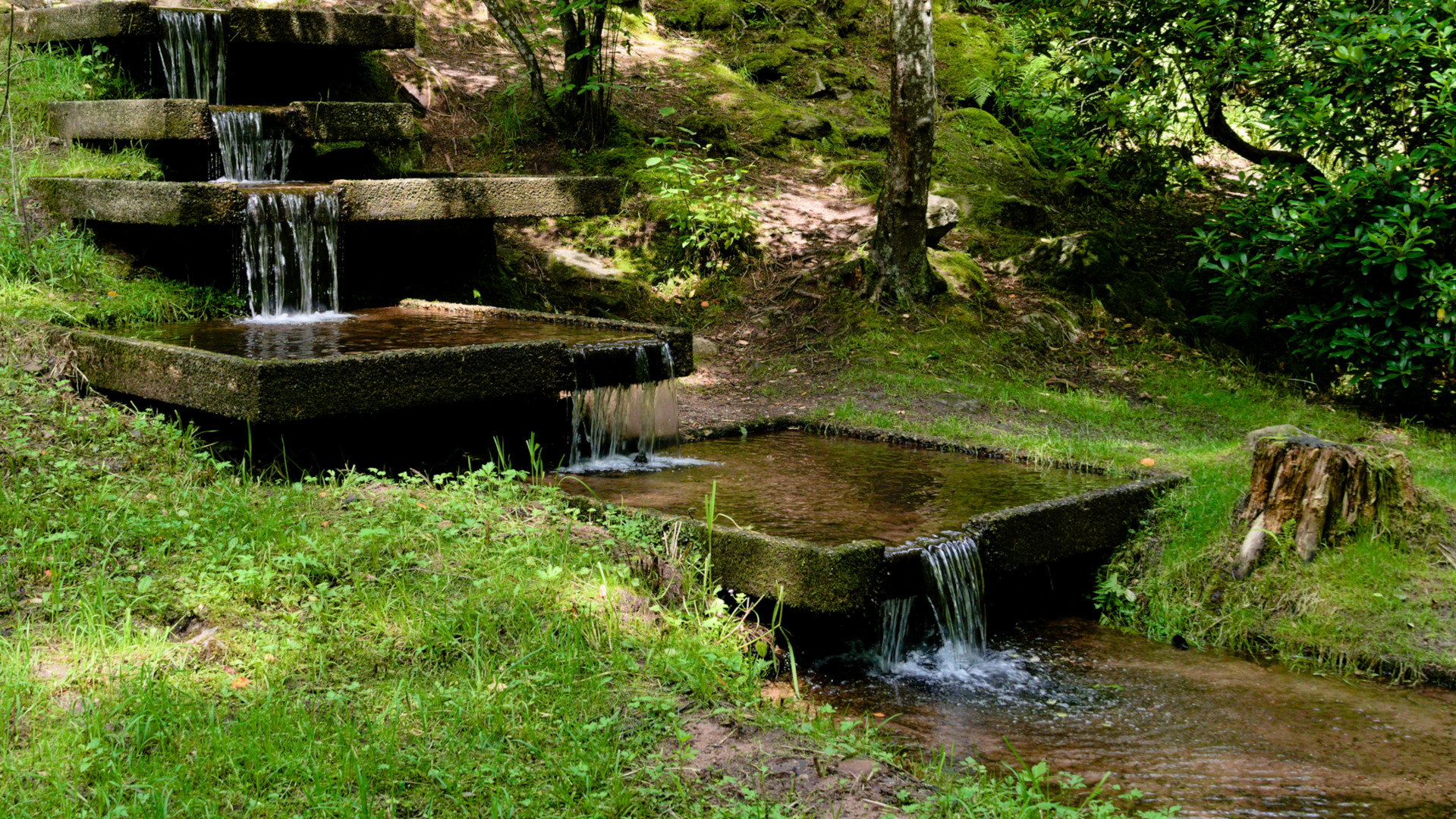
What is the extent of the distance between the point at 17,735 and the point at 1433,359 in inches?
355

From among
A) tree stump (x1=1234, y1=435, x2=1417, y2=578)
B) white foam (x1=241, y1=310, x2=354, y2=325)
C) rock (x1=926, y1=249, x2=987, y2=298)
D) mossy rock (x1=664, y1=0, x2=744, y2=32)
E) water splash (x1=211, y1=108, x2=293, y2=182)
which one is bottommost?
tree stump (x1=1234, y1=435, x2=1417, y2=578)

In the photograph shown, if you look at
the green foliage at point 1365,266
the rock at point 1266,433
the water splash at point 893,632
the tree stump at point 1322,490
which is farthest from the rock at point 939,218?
the water splash at point 893,632

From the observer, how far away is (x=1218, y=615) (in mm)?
5375

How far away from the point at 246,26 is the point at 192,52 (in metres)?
0.40

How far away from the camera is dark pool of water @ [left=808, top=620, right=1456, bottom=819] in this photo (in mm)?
3781

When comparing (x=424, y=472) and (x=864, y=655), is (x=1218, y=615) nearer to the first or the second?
(x=864, y=655)

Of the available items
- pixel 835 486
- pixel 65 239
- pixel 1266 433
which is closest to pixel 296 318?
pixel 65 239

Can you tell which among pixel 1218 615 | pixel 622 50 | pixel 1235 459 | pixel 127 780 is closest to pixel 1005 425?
pixel 1235 459

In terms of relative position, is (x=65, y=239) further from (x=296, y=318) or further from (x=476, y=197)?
(x=476, y=197)

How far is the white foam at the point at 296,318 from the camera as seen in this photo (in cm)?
702

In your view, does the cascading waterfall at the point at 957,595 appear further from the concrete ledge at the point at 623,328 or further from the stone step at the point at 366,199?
the stone step at the point at 366,199

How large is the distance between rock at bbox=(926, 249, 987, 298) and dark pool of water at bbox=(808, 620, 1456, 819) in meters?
5.30

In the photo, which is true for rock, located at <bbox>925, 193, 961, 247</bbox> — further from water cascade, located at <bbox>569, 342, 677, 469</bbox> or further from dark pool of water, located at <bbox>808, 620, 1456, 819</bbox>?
dark pool of water, located at <bbox>808, 620, 1456, 819</bbox>

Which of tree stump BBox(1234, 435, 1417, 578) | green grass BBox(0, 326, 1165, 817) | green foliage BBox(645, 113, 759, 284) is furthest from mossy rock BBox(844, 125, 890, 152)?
green grass BBox(0, 326, 1165, 817)
